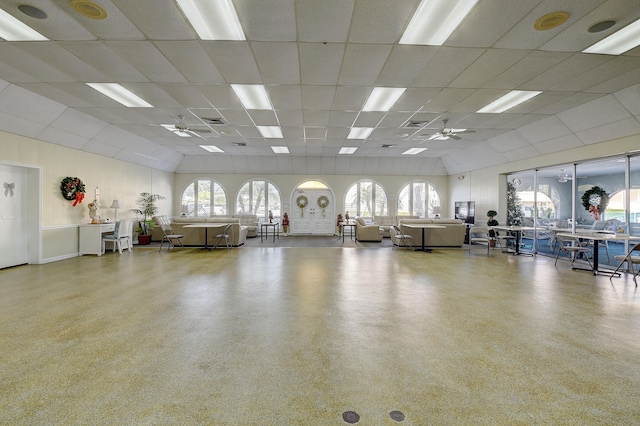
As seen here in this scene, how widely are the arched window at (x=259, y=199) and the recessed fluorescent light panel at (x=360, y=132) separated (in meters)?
5.52

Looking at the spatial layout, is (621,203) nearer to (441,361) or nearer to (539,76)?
(539,76)

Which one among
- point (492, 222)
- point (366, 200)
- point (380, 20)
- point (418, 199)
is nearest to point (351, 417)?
point (380, 20)

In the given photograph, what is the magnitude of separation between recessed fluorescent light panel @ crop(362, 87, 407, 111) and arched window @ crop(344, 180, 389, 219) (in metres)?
7.17

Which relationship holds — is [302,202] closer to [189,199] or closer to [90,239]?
[189,199]

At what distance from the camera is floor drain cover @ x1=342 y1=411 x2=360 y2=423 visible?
1.70 meters

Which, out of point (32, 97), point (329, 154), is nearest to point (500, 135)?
point (329, 154)

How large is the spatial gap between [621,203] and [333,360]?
7.50m

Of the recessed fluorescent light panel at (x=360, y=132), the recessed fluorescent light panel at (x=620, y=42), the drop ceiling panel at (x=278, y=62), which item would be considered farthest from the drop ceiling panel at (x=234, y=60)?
the recessed fluorescent light panel at (x=620, y=42)

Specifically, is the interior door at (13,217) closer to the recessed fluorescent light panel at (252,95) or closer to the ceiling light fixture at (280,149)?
the recessed fluorescent light panel at (252,95)

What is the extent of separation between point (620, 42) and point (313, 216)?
35.2ft

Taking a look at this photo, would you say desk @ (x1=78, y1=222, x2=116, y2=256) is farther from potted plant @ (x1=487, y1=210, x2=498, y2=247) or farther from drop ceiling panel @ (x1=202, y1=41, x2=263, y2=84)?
potted plant @ (x1=487, y1=210, x2=498, y2=247)

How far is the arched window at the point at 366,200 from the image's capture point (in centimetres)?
1312

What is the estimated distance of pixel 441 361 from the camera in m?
2.37

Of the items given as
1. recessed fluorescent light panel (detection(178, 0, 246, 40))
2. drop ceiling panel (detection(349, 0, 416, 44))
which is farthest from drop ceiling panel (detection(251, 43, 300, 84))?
drop ceiling panel (detection(349, 0, 416, 44))
